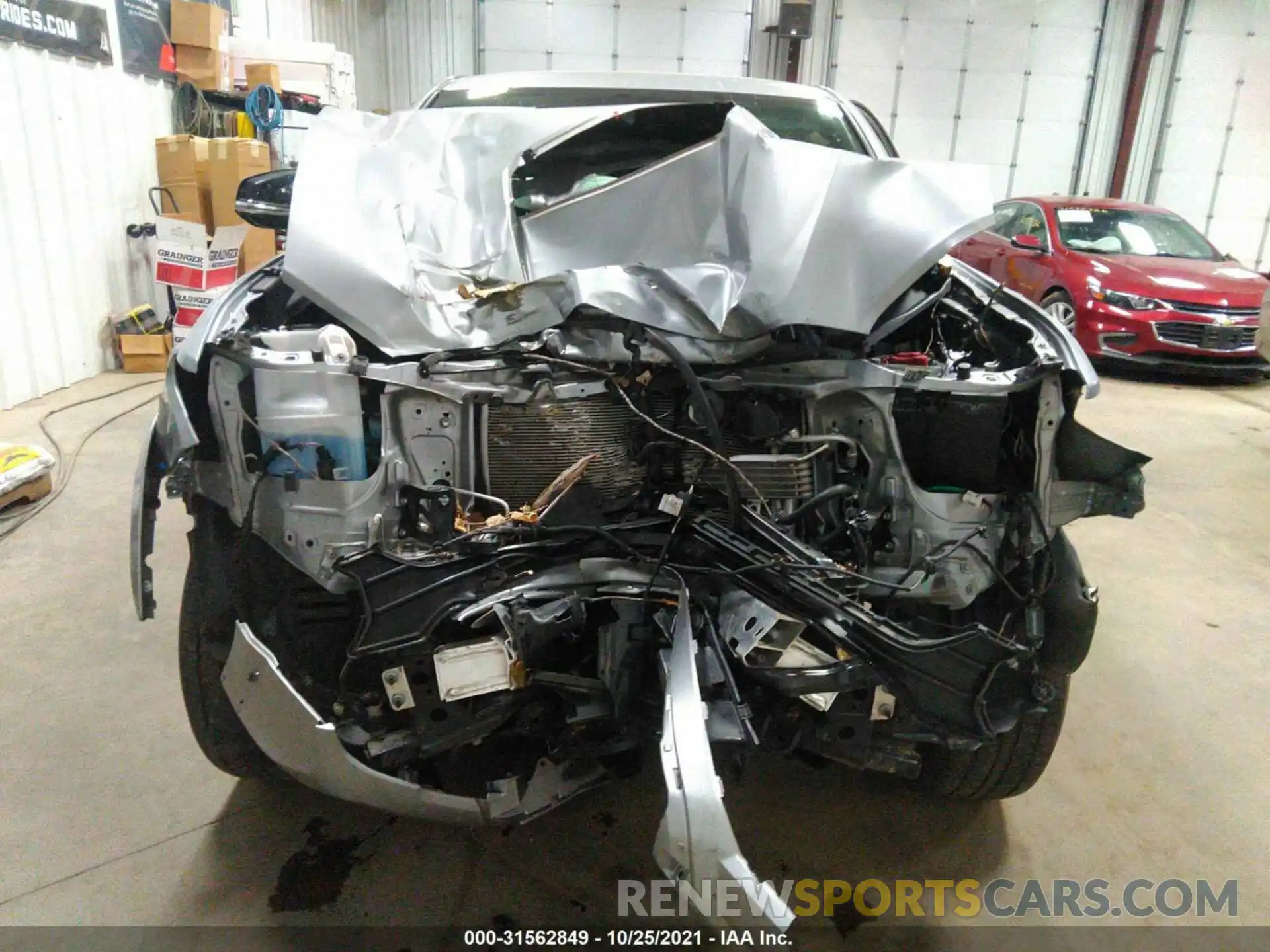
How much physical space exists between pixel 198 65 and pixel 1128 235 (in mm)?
6888

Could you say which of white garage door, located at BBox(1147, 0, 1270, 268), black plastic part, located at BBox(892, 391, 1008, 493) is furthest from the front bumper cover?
white garage door, located at BBox(1147, 0, 1270, 268)

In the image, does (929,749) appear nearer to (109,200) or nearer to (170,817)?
(170,817)

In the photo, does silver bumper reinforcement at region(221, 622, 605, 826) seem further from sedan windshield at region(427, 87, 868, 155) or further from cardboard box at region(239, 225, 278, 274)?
cardboard box at region(239, 225, 278, 274)

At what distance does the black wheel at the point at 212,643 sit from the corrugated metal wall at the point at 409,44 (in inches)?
344

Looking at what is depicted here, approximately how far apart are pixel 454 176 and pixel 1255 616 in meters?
2.90

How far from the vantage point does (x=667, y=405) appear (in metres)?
1.53

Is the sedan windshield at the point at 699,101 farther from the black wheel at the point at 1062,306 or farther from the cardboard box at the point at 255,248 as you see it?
the black wheel at the point at 1062,306

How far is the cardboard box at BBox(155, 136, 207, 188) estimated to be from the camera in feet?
17.9

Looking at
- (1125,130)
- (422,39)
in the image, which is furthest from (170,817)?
(1125,130)

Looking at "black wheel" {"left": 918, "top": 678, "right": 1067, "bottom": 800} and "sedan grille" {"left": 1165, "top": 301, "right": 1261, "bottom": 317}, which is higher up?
"sedan grille" {"left": 1165, "top": 301, "right": 1261, "bottom": 317}

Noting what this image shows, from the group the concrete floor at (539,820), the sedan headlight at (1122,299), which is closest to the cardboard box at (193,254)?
the concrete floor at (539,820)

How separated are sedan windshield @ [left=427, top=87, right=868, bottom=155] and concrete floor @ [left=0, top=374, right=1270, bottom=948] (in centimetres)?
181

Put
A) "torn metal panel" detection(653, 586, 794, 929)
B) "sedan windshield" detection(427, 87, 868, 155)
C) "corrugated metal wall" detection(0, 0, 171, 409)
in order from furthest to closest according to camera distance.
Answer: "corrugated metal wall" detection(0, 0, 171, 409)
"sedan windshield" detection(427, 87, 868, 155)
"torn metal panel" detection(653, 586, 794, 929)

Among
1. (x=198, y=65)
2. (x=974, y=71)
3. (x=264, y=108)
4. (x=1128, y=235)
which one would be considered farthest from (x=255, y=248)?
(x=974, y=71)
